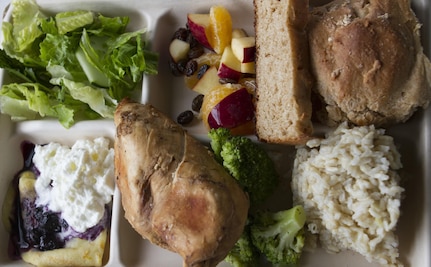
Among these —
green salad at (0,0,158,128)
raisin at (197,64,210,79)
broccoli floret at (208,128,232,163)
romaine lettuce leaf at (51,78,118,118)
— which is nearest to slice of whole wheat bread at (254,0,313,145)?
broccoli floret at (208,128,232,163)

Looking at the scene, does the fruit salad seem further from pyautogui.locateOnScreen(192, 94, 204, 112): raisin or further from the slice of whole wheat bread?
the slice of whole wheat bread

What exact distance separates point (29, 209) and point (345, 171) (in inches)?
73.5

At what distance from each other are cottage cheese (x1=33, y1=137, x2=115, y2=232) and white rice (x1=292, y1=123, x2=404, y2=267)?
46.5 inches

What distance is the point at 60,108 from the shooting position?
321cm

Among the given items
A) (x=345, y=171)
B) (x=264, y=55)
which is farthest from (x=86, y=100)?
(x=345, y=171)

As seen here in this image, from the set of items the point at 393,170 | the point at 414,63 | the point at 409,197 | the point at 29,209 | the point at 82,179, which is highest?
the point at 414,63

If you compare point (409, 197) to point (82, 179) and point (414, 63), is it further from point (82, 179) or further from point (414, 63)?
point (82, 179)

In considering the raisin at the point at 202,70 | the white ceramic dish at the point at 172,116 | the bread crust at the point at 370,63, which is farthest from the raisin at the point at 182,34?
the bread crust at the point at 370,63

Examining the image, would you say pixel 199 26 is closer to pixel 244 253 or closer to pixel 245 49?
pixel 245 49

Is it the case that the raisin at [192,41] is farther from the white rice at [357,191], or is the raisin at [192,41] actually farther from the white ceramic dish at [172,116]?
the white rice at [357,191]

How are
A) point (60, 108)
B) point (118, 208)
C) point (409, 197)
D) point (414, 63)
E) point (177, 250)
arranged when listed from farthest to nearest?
point (60, 108)
point (118, 208)
point (409, 197)
point (414, 63)
point (177, 250)

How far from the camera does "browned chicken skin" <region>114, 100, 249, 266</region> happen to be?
230cm

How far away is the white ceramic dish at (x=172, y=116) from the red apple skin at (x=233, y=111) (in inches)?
5.2

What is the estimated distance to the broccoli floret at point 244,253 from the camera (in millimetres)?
2742
